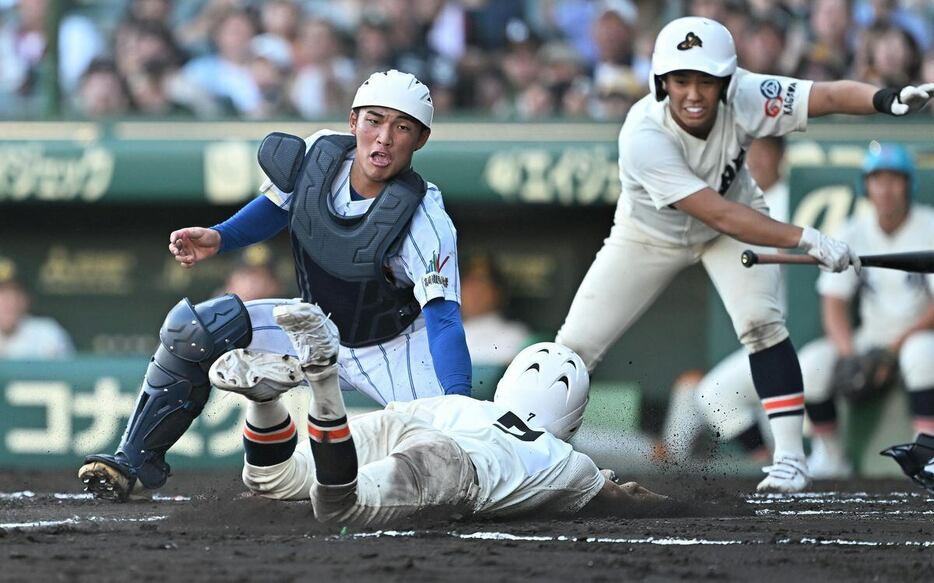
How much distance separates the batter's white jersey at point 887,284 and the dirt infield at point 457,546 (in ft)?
10.1

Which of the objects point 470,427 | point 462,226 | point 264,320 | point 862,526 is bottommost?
point 862,526

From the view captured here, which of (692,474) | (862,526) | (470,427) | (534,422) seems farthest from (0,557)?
(692,474)

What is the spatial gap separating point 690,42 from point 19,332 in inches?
222

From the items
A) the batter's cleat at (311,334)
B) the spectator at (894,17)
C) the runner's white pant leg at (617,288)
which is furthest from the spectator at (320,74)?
the batter's cleat at (311,334)

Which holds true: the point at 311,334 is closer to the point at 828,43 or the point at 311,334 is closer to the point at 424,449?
the point at 424,449

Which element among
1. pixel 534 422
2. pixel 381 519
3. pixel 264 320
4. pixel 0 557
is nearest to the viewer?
pixel 0 557

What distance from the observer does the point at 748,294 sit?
679 cm

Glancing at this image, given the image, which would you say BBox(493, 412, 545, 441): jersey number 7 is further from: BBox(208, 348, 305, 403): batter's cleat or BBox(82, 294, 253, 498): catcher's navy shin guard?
BBox(82, 294, 253, 498): catcher's navy shin guard

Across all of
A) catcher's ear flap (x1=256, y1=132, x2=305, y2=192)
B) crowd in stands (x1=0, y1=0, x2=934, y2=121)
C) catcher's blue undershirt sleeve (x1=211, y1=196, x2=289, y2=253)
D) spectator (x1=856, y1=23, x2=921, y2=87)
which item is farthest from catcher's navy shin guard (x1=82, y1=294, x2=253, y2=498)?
spectator (x1=856, y1=23, x2=921, y2=87)

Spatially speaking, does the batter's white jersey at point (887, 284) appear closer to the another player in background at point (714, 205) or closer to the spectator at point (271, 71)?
the another player in background at point (714, 205)

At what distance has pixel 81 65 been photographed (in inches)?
430

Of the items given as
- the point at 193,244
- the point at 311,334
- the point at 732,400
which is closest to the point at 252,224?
the point at 193,244

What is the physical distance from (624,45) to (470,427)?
614 centimetres

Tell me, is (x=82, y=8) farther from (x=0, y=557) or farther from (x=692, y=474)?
(x=0, y=557)
